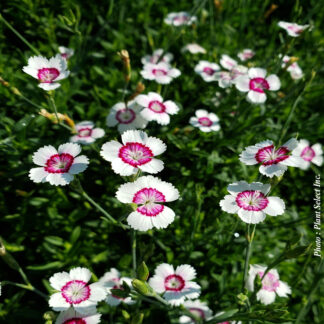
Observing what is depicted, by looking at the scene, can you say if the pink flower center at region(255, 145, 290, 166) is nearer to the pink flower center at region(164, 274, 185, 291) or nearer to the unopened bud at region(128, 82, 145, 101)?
the pink flower center at region(164, 274, 185, 291)

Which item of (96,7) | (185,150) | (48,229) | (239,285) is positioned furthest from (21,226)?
(96,7)

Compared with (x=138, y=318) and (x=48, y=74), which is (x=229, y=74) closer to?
(x=48, y=74)

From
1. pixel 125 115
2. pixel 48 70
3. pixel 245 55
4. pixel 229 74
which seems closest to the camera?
pixel 48 70

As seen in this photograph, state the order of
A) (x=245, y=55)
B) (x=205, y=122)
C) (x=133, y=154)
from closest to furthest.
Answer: (x=133, y=154), (x=205, y=122), (x=245, y=55)

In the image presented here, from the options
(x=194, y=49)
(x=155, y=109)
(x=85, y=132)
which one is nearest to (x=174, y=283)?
(x=155, y=109)

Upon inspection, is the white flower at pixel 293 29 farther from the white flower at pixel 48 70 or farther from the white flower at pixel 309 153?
the white flower at pixel 48 70

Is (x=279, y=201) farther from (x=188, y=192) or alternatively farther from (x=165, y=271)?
(x=188, y=192)

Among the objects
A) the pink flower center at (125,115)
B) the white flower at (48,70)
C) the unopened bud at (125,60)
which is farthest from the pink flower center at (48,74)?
the pink flower center at (125,115)
